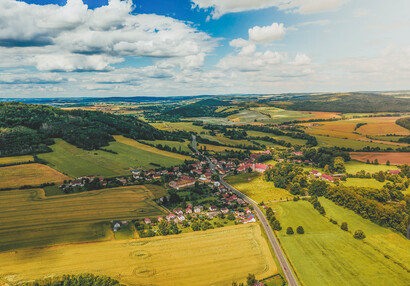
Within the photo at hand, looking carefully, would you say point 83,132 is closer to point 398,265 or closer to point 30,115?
point 30,115

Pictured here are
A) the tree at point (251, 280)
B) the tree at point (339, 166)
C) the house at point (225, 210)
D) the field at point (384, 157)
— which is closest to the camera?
the tree at point (251, 280)

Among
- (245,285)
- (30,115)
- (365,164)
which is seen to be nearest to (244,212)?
(245,285)

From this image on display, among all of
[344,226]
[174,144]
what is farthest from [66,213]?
[174,144]

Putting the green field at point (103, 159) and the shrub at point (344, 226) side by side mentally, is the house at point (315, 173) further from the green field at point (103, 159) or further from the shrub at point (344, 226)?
the green field at point (103, 159)

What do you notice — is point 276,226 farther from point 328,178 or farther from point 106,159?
point 106,159

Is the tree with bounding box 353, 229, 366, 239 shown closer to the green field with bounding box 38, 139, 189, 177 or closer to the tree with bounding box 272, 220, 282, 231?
the tree with bounding box 272, 220, 282, 231

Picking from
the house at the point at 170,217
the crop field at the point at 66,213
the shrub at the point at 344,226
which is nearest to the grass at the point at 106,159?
the crop field at the point at 66,213
